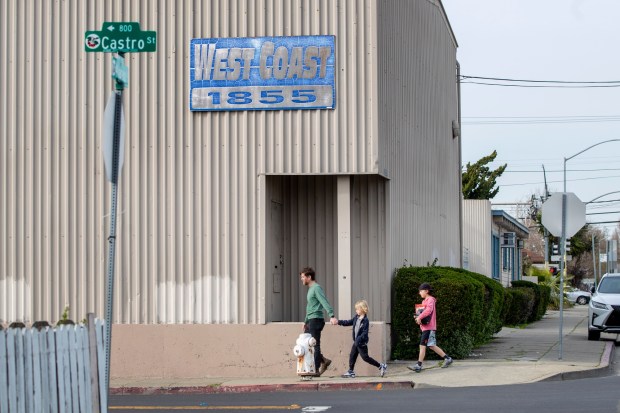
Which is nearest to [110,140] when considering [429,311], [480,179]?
[429,311]

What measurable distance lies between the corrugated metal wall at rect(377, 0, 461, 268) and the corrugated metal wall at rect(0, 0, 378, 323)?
114 centimetres

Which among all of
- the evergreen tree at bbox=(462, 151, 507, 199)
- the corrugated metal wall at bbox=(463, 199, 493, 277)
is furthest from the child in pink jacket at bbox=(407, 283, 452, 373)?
the evergreen tree at bbox=(462, 151, 507, 199)

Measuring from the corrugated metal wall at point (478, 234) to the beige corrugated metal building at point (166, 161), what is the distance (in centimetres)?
2195

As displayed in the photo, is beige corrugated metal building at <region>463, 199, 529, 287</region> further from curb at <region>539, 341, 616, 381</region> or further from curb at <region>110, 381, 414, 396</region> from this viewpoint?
curb at <region>110, 381, 414, 396</region>

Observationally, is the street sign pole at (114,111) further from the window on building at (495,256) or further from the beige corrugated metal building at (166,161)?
the window on building at (495,256)

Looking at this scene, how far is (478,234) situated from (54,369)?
106ft

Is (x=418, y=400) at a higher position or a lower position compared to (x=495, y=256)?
lower

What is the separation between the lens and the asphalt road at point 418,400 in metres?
13.1

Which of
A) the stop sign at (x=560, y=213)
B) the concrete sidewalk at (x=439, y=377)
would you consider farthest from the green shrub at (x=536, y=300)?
the stop sign at (x=560, y=213)

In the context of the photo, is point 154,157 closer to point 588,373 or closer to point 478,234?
point 588,373

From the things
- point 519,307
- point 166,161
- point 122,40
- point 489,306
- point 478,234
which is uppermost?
point 122,40

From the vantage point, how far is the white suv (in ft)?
81.6

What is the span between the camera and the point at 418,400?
14.1 meters

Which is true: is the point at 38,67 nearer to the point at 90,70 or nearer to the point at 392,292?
the point at 90,70
